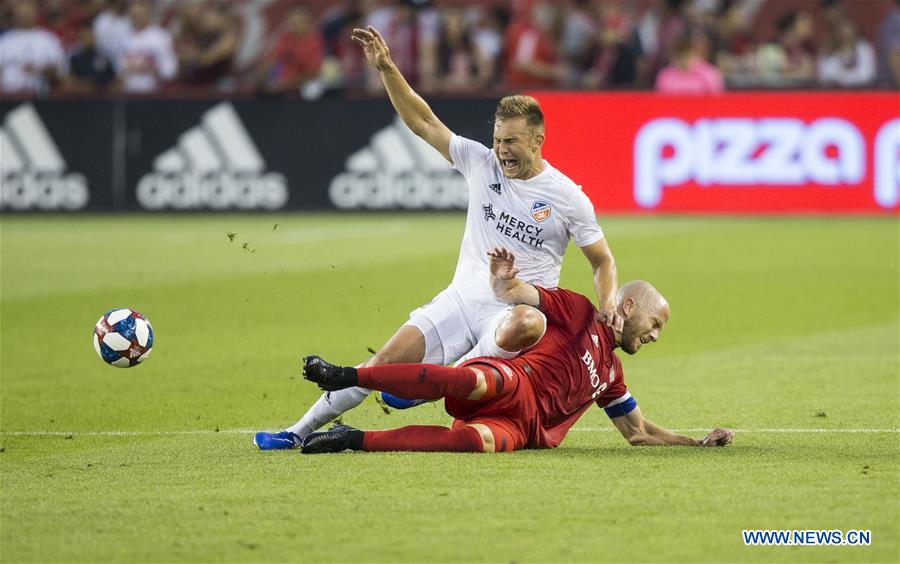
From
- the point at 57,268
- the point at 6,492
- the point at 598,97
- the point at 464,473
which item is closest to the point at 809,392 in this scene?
the point at 464,473

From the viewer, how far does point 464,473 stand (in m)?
6.98

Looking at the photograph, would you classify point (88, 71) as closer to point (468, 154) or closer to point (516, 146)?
point (468, 154)

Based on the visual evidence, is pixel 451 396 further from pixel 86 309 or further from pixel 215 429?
pixel 86 309

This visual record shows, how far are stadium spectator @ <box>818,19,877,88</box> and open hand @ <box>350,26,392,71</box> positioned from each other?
51.7 ft

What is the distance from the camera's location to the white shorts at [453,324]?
7.94 metres

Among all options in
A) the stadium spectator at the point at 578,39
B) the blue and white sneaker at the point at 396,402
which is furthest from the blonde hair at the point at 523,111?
the stadium spectator at the point at 578,39

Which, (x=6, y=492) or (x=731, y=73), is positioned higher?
(x=731, y=73)

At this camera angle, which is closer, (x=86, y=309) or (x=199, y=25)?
(x=86, y=309)

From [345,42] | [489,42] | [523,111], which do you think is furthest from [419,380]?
[345,42]

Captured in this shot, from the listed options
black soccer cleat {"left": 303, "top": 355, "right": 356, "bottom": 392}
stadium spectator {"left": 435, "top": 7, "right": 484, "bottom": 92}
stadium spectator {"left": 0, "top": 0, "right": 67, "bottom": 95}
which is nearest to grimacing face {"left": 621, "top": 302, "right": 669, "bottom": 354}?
black soccer cleat {"left": 303, "top": 355, "right": 356, "bottom": 392}

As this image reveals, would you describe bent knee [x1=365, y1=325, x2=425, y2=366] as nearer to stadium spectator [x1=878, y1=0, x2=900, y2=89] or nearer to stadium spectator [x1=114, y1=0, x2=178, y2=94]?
stadium spectator [x1=878, y1=0, x2=900, y2=89]

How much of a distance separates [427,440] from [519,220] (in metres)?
1.33

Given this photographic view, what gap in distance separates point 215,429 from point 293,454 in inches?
45.9

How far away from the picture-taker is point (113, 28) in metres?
24.9
